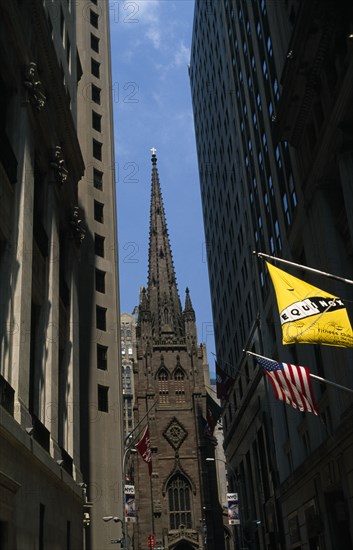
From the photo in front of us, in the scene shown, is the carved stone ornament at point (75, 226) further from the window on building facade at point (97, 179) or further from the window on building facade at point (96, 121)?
the window on building facade at point (96, 121)

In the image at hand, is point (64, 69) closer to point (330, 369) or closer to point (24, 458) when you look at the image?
point (330, 369)

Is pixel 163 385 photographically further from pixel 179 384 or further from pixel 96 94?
pixel 96 94

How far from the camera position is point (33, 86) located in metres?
23.0

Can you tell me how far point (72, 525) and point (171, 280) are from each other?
106602 mm

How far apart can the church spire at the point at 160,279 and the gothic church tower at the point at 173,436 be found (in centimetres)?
26

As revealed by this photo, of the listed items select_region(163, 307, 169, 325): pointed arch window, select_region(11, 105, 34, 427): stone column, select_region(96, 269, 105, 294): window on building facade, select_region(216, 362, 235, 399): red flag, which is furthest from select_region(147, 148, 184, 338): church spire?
select_region(11, 105, 34, 427): stone column

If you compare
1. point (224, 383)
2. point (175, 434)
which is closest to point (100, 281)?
point (224, 383)

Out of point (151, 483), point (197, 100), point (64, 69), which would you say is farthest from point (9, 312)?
point (151, 483)

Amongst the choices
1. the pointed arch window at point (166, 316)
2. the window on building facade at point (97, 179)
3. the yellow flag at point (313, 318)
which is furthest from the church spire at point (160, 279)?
the yellow flag at point (313, 318)

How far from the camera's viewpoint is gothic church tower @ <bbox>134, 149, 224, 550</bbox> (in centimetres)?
9950

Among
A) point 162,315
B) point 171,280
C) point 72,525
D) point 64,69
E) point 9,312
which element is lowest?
point 72,525

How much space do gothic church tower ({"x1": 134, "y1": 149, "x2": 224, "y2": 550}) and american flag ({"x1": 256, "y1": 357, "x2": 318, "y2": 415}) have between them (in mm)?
69452

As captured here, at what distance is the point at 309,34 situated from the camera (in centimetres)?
2664

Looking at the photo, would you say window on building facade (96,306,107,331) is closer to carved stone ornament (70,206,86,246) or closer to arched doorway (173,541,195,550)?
carved stone ornament (70,206,86,246)
